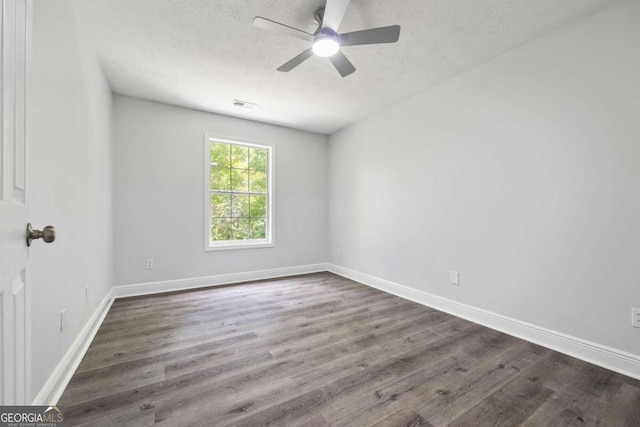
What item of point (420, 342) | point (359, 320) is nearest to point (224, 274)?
point (359, 320)

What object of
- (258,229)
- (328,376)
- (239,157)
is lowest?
(328,376)

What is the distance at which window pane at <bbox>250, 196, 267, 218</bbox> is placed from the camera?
14.3ft

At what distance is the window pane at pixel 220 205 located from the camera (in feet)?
13.2

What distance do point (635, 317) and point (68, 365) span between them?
150 inches

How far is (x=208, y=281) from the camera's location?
12.6 ft

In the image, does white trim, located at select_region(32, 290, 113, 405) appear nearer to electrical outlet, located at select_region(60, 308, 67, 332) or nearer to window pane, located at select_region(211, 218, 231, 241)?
electrical outlet, located at select_region(60, 308, 67, 332)

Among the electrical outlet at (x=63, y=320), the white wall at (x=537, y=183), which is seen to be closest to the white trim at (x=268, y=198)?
the white wall at (x=537, y=183)

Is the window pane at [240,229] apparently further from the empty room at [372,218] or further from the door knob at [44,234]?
the door knob at [44,234]

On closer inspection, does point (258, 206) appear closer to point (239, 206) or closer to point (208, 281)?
point (239, 206)

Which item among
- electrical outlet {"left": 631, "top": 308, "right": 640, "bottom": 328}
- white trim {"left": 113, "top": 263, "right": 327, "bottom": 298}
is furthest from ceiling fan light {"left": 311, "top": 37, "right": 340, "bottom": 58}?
white trim {"left": 113, "top": 263, "right": 327, "bottom": 298}

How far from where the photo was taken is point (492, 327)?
99.4 inches

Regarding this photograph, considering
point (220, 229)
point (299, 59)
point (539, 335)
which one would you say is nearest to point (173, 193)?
point (220, 229)

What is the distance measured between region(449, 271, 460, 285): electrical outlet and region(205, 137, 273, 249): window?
106 inches

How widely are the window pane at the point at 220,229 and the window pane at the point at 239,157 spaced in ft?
2.89
